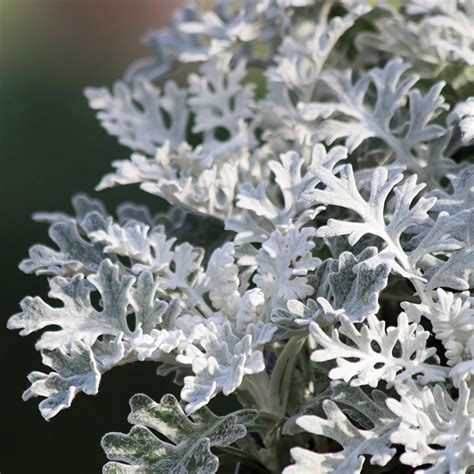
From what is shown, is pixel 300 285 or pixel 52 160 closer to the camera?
pixel 300 285

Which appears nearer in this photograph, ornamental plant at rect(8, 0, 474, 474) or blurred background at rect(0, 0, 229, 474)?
ornamental plant at rect(8, 0, 474, 474)

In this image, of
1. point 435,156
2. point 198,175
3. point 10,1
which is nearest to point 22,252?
point 198,175

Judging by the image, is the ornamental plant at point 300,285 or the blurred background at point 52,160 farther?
the blurred background at point 52,160

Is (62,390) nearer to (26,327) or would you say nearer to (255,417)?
(26,327)
